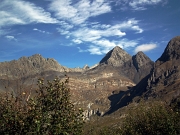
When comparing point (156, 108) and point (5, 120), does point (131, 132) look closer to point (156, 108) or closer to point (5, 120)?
point (156, 108)

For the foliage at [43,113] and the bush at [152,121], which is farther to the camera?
the bush at [152,121]

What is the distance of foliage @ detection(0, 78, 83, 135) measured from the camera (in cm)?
1861

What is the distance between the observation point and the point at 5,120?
748 inches

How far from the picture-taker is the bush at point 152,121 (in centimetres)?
4249

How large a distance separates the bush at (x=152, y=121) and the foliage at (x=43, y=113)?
25381 mm

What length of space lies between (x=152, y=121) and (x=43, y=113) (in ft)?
111

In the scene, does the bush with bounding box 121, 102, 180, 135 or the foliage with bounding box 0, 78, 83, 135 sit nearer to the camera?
the foliage with bounding box 0, 78, 83, 135

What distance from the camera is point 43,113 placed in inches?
758

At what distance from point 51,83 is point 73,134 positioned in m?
5.62

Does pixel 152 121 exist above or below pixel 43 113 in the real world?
below

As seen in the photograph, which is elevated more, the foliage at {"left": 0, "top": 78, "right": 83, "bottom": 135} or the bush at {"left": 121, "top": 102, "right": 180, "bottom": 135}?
the foliage at {"left": 0, "top": 78, "right": 83, "bottom": 135}

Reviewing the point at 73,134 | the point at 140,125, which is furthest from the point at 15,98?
the point at 140,125

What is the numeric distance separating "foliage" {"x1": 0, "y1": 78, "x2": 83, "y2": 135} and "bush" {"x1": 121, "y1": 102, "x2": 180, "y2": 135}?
25381 mm

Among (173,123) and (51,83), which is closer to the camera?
(51,83)
